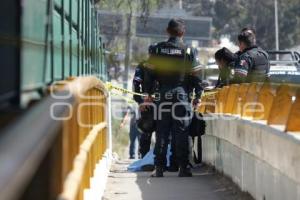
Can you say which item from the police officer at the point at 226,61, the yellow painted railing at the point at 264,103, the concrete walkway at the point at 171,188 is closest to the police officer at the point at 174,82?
the concrete walkway at the point at 171,188

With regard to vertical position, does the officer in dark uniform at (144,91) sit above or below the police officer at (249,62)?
below

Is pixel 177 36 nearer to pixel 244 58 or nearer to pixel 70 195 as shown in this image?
pixel 244 58

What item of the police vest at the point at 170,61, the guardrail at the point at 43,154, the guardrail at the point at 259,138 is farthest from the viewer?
the police vest at the point at 170,61

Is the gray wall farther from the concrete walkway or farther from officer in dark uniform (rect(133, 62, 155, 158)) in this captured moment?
Result: officer in dark uniform (rect(133, 62, 155, 158))

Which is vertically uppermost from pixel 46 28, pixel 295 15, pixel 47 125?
pixel 295 15

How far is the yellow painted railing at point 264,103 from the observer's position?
574 cm

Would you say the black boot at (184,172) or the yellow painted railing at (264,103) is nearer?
the yellow painted railing at (264,103)

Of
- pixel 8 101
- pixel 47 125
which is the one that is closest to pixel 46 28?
pixel 8 101

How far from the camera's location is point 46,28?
5.22 m

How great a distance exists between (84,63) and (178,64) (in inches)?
48.1

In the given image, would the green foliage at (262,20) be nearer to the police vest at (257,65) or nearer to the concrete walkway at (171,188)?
the police vest at (257,65)

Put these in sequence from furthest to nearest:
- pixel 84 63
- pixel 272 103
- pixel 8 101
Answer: pixel 84 63, pixel 272 103, pixel 8 101

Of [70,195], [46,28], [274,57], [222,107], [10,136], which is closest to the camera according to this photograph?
[10,136]

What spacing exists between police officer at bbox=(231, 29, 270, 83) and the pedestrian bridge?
1.18 feet
